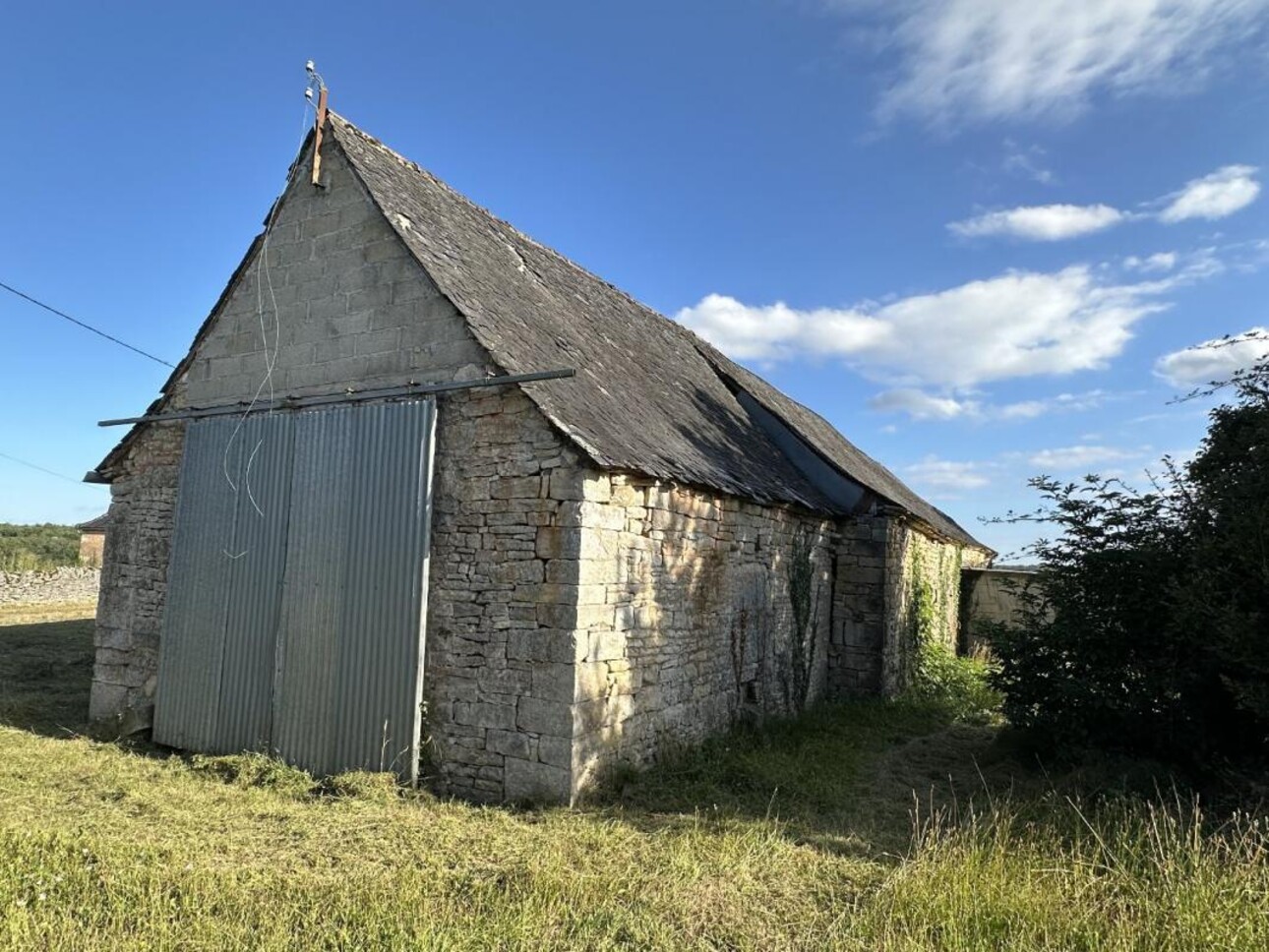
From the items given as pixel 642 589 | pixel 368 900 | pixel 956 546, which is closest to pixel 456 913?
pixel 368 900

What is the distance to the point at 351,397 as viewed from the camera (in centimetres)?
770

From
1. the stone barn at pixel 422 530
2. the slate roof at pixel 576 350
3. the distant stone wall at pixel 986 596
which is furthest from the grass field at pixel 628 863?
the distant stone wall at pixel 986 596

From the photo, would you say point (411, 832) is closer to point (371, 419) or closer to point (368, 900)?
A: point (368, 900)

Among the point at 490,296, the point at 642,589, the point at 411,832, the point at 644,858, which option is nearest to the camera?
the point at 644,858

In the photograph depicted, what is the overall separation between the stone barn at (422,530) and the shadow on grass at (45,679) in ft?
2.13

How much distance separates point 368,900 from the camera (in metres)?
4.29

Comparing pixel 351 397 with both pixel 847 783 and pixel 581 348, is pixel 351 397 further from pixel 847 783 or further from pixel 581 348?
pixel 847 783

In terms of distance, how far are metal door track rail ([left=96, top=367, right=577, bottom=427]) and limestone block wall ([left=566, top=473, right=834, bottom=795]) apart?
1022 mm

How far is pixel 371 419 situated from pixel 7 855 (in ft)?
13.6

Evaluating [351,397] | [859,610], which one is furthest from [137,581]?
[859,610]

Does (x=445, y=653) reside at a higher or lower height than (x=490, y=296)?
lower

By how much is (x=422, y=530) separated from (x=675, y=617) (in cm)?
263

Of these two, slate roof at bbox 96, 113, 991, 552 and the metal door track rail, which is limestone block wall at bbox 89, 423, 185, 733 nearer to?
the metal door track rail

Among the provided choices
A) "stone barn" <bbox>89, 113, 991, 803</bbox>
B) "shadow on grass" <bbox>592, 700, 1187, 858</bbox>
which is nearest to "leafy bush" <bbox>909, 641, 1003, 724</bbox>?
"shadow on grass" <bbox>592, 700, 1187, 858</bbox>
